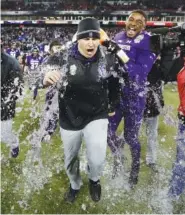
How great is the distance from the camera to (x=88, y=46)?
11.1ft

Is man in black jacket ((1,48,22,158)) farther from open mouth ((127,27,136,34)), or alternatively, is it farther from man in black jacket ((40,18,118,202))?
open mouth ((127,27,136,34))

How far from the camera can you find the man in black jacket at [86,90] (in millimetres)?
3436

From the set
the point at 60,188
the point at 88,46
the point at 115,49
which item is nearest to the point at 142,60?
the point at 115,49

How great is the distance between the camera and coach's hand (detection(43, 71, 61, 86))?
10.7ft

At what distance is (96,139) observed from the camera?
3607mm

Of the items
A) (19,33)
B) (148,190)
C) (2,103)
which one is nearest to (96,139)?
(148,190)

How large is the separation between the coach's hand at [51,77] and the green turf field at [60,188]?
1.38m

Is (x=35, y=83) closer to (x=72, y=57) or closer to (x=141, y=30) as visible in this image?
(x=72, y=57)

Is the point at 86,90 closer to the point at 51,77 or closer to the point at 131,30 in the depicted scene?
the point at 51,77

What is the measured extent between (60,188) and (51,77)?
1564 millimetres

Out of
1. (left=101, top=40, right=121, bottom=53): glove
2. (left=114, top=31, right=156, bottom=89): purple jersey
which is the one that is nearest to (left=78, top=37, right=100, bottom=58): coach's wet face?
(left=101, top=40, right=121, bottom=53): glove

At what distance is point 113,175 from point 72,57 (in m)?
1.75

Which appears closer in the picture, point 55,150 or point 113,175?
point 113,175

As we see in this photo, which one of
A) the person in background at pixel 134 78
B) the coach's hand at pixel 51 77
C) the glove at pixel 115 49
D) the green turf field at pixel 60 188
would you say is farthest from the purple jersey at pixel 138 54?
the green turf field at pixel 60 188
